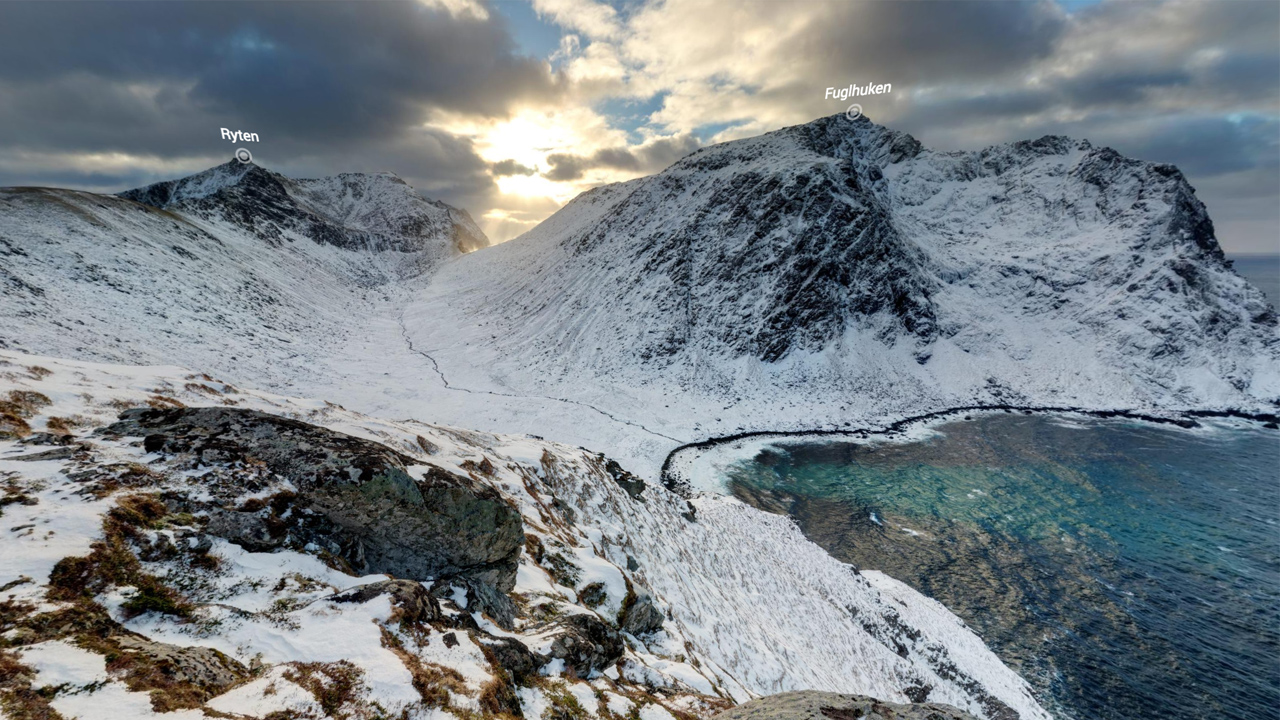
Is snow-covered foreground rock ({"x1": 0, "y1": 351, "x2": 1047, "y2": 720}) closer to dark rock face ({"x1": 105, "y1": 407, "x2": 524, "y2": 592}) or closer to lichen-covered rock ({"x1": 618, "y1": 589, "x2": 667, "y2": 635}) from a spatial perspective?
lichen-covered rock ({"x1": 618, "y1": 589, "x2": 667, "y2": 635})

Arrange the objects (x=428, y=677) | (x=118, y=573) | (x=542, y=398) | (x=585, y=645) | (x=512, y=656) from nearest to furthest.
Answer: (x=118, y=573) → (x=428, y=677) → (x=512, y=656) → (x=585, y=645) → (x=542, y=398)

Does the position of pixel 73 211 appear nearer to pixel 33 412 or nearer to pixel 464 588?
pixel 33 412

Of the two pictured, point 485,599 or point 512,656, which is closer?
point 512,656

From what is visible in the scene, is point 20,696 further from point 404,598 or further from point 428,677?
point 404,598

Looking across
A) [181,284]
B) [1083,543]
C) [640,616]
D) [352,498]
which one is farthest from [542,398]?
[1083,543]

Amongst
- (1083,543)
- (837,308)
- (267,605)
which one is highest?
(837,308)

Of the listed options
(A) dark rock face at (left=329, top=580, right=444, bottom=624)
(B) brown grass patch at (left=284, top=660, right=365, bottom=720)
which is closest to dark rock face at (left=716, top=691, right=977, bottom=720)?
(A) dark rock face at (left=329, top=580, right=444, bottom=624)

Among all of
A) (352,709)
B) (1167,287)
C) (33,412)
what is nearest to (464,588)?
(352,709)

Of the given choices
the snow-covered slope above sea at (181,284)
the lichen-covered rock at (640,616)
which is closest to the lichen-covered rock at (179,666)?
the lichen-covered rock at (640,616)

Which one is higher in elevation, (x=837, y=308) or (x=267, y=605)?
(x=837, y=308)
